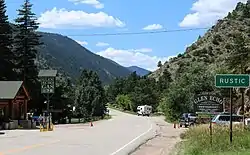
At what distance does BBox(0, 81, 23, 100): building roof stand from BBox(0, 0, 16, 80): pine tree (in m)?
13.1

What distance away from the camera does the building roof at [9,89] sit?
5672 cm

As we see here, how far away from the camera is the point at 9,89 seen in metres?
58.0

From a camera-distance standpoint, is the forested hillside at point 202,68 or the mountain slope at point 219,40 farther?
the mountain slope at point 219,40

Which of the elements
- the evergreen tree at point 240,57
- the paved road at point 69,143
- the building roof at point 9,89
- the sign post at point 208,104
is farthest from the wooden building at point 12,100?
the sign post at point 208,104

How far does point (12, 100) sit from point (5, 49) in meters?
17.1

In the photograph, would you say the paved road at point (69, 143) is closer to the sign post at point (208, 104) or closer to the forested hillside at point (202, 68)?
the sign post at point (208, 104)

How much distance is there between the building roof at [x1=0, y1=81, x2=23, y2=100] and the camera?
5672 cm

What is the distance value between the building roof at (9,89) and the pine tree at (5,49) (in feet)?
43.1

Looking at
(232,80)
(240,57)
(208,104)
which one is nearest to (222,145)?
(232,80)

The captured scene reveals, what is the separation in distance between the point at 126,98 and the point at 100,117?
183 feet

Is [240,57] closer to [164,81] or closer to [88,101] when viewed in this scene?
[88,101]

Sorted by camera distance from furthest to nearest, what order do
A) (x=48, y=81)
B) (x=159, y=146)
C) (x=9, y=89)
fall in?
(x=48, y=81) → (x=9, y=89) → (x=159, y=146)

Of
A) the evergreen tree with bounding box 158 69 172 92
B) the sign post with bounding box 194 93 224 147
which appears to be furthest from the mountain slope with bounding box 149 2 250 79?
the sign post with bounding box 194 93 224 147

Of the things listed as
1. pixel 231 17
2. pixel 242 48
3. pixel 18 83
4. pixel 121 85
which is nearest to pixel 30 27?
pixel 18 83
